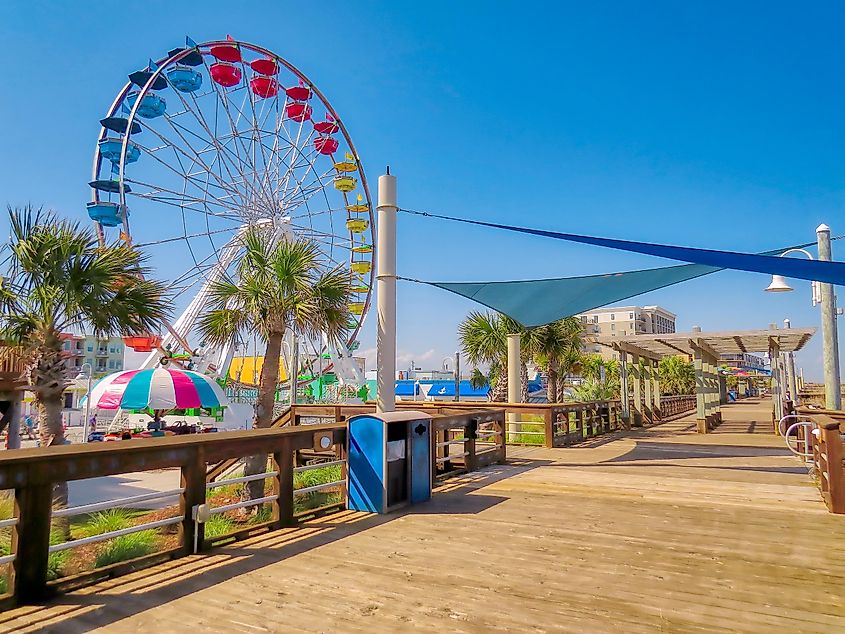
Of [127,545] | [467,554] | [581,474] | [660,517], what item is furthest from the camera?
[581,474]

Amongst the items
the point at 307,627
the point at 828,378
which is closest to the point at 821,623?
the point at 307,627

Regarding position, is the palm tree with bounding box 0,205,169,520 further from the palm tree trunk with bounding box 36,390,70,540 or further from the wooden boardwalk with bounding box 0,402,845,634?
the wooden boardwalk with bounding box 0,402,845,634

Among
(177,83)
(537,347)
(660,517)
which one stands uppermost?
(177,83)

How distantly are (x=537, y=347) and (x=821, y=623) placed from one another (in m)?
15.8

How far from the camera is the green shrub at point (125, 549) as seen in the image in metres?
6.23

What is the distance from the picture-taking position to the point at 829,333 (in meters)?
9.75

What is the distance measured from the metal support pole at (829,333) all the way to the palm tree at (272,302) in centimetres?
733

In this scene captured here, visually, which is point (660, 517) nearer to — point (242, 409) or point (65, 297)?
point (65, 297)

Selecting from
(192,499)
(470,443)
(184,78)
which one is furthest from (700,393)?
(184,78)

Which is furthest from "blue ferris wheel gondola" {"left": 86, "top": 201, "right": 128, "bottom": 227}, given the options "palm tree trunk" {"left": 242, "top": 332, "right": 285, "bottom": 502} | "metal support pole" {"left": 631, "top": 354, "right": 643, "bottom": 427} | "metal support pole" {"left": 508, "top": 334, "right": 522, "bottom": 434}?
"metal support pole" {"left": 631, "top": 354, "right": 643, "bottom": 427}

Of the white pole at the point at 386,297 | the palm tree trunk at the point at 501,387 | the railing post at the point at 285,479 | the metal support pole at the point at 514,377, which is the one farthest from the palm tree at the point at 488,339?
the railing post at the point at 285,479

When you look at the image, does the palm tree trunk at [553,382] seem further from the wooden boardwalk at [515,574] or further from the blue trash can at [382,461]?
the blue trash can at [382,461]

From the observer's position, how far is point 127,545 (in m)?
7.16

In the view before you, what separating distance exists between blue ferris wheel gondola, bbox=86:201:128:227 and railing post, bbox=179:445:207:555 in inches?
672
